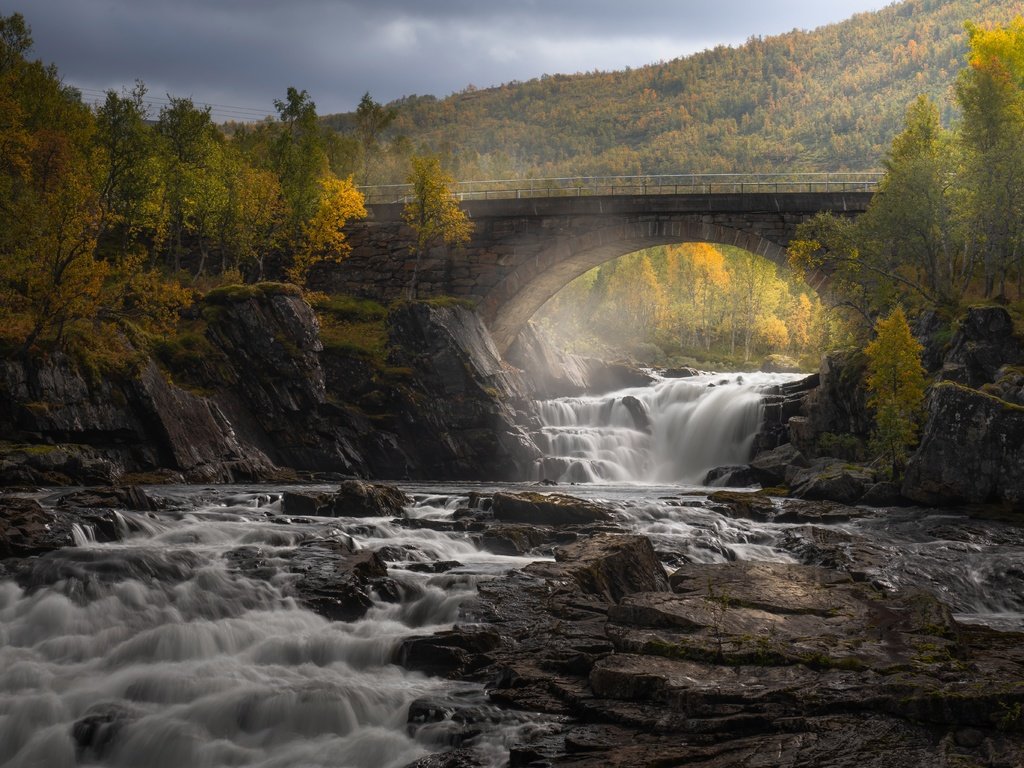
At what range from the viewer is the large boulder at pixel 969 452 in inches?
912

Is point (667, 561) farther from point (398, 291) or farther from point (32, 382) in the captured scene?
point (398, 291)

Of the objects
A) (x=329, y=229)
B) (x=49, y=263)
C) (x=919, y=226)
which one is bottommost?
(x=49, y=263)

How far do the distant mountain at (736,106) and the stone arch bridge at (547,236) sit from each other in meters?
88.5

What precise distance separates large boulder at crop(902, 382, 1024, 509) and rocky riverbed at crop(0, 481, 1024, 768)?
209 inches

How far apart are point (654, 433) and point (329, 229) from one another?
61.7 feet

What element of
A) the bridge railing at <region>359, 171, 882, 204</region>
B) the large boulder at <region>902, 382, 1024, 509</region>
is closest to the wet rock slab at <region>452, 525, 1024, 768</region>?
the large boulder at <region>902, 382, 1024, 509</region>

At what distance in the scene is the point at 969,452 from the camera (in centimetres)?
2372

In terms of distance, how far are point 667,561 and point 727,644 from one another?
22.9 ft

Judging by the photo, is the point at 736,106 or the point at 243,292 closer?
the point at 243,292

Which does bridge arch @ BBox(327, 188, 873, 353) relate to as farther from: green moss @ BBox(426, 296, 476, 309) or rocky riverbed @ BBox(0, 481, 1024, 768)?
rocky riverbed @ BBox(0, 481, 1024, 768)

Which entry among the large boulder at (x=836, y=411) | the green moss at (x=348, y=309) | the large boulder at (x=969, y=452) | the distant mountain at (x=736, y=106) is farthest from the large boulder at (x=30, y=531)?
the distant mountain at (x=736, y=106)

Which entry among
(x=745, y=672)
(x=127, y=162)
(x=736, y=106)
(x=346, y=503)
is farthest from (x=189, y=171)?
(x=736, y=106)

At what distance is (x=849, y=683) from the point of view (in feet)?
32.4

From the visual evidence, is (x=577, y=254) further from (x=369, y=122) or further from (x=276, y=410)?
(x=369, y=122)
